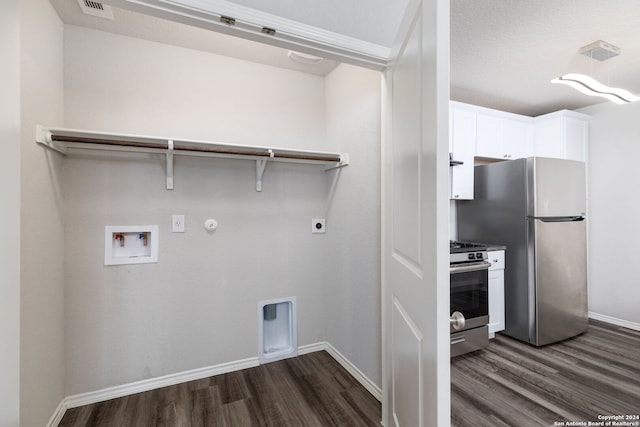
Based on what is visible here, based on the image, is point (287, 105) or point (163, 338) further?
point (287, 105)

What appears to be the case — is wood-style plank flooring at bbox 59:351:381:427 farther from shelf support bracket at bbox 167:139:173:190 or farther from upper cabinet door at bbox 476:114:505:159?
upper cabinet door at bbox 476:114:505:159

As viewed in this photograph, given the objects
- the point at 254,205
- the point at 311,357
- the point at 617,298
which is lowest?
the point at 311,357

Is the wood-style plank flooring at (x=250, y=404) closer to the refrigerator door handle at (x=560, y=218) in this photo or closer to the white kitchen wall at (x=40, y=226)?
the white kitchen wall at (x=40, y=226)

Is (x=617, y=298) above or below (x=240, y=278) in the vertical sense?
below

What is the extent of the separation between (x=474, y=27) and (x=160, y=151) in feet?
7.30

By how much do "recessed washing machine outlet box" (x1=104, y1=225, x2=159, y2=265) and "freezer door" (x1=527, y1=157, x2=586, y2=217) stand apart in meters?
3.16

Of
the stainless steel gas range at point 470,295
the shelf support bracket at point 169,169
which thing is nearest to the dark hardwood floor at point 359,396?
the stainless steel gas range at point 470,295

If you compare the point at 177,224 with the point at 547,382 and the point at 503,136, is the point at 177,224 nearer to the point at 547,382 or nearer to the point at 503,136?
the point at 547,382

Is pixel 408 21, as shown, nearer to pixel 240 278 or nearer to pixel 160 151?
pixel 160 151

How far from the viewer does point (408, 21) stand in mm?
998

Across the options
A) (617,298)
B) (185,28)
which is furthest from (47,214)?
(617,298)

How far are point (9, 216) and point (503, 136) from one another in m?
3.82

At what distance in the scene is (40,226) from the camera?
59.7 inches

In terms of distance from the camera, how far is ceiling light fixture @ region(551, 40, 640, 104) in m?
1.96
